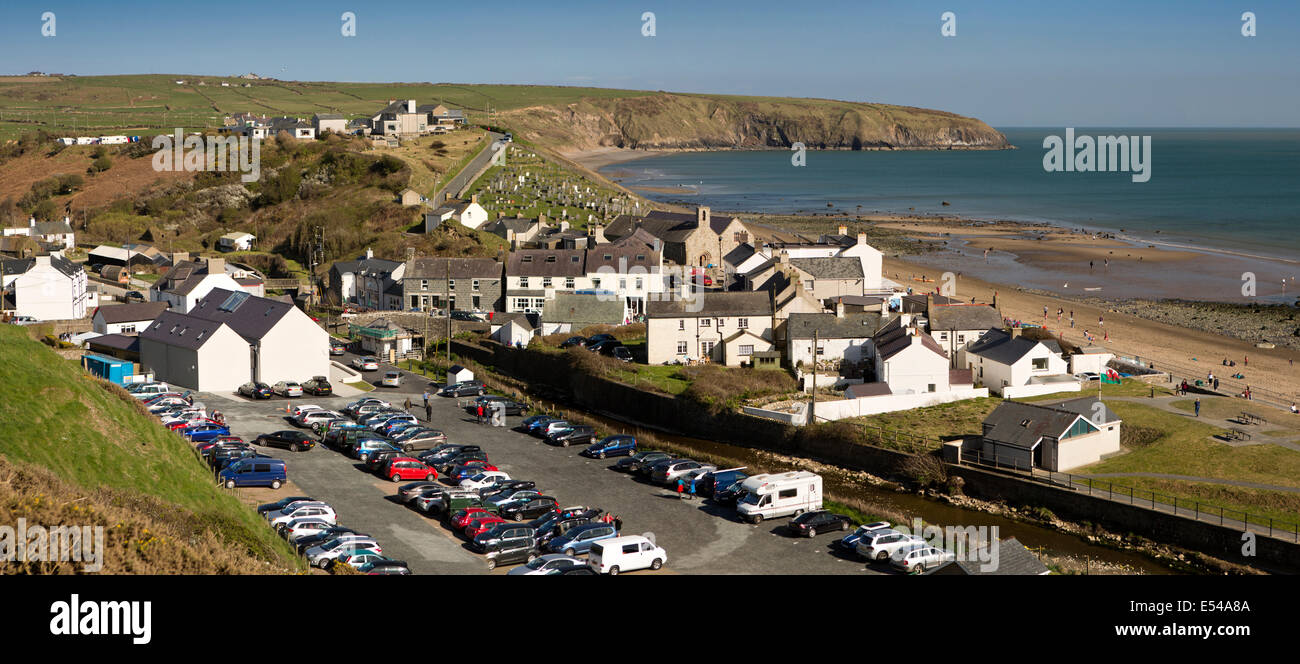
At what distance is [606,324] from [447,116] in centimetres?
8445

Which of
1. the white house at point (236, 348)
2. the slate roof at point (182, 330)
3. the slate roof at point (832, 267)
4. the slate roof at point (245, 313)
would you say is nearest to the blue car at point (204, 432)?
the white house at point (236, 348)

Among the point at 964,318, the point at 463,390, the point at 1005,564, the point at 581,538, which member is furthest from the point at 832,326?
the point at 1005,564

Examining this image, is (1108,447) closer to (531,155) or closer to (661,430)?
(661,430)

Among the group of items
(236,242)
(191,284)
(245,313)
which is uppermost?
(236,242)

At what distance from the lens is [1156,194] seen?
146 m

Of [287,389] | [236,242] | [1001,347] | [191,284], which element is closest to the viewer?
[1001,347]

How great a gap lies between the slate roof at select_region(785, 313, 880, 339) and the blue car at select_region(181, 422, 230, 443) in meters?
22.2

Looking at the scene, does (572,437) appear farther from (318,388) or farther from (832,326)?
(832,326)

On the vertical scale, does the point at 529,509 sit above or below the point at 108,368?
below

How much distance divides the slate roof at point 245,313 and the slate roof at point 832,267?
25.9 metres

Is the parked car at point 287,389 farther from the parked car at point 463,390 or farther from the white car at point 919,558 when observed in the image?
the white car at point 919,558

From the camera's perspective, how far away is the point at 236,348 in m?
42.6

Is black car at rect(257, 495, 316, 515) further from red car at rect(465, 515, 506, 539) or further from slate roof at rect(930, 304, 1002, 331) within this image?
slate roof at rect(930, 304, 1002, 331)

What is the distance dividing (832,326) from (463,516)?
2191 centimetres
